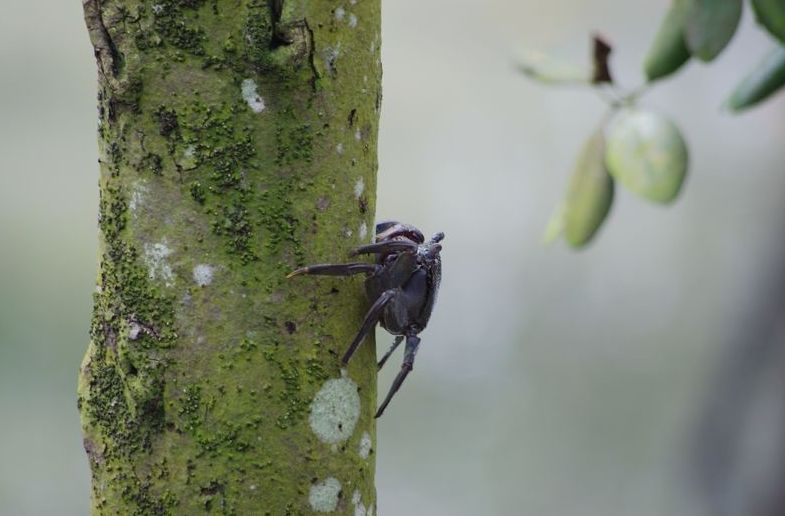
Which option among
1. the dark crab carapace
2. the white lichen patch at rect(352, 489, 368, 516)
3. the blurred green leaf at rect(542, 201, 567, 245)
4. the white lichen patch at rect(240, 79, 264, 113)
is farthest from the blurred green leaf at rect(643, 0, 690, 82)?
the white lichen patch at rect(352, 489, 368, 516)

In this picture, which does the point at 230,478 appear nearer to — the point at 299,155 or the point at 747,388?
the point at 299,155

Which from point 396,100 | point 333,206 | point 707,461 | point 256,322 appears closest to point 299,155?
point 333,206

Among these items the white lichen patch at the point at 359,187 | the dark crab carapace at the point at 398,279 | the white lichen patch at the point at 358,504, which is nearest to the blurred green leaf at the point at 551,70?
the dark crab carapace at the point at 398,279

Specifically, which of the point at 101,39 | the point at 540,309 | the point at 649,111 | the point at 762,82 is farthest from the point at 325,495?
the point at 540,309

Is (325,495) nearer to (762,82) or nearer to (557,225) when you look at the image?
(557,225)

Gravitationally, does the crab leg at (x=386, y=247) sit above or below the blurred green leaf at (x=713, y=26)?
below

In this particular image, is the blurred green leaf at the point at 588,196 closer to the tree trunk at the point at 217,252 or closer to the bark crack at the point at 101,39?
the tree trunk at the point at 217,252

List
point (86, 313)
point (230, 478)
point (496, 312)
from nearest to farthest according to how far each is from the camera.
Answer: point (230, 478) < point (86, 313) < point (496, 312)
